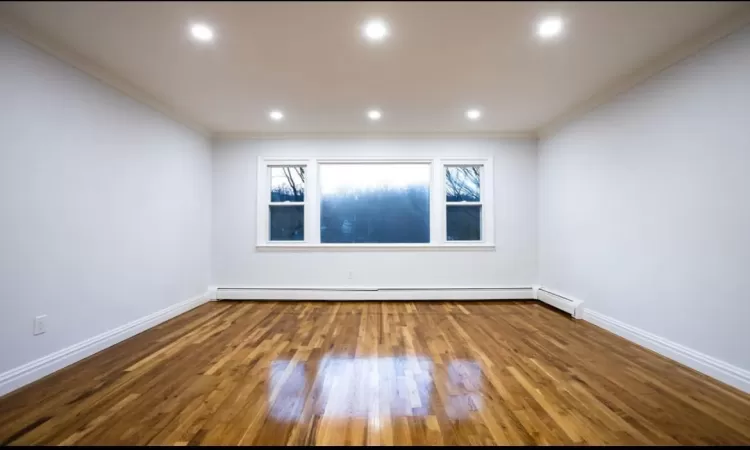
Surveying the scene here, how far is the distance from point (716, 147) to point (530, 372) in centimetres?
213

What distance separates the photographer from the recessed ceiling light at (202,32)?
2232mm

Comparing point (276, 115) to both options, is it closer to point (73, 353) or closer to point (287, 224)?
point (287, 224)

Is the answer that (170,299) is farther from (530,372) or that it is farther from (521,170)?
(521,170)

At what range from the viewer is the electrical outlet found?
235cm

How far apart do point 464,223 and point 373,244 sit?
145cm

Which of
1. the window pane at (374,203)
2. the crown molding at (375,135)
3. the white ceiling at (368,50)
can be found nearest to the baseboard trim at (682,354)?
the white ceiling at (368,50)

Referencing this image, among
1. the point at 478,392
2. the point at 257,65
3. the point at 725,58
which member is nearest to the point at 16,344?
the point at 257,65

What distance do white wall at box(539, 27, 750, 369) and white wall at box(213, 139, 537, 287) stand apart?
3.11 feet

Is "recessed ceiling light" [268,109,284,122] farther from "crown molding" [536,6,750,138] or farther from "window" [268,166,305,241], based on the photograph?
"crown molding" [536,6,750,138]

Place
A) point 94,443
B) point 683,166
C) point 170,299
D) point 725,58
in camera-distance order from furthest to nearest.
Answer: point 170,299, point 683,166, point 725,58, point 94,443

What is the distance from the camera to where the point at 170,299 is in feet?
12.9

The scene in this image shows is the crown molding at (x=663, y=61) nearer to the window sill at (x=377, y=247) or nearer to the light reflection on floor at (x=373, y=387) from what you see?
the window sill at (x=377, y=247)

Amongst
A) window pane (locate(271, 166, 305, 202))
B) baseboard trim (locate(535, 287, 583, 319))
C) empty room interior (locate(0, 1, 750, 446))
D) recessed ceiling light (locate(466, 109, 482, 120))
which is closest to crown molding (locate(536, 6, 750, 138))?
empty room interior (locate(0, 1, 750, 446))

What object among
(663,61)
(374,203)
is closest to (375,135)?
(374,203)
